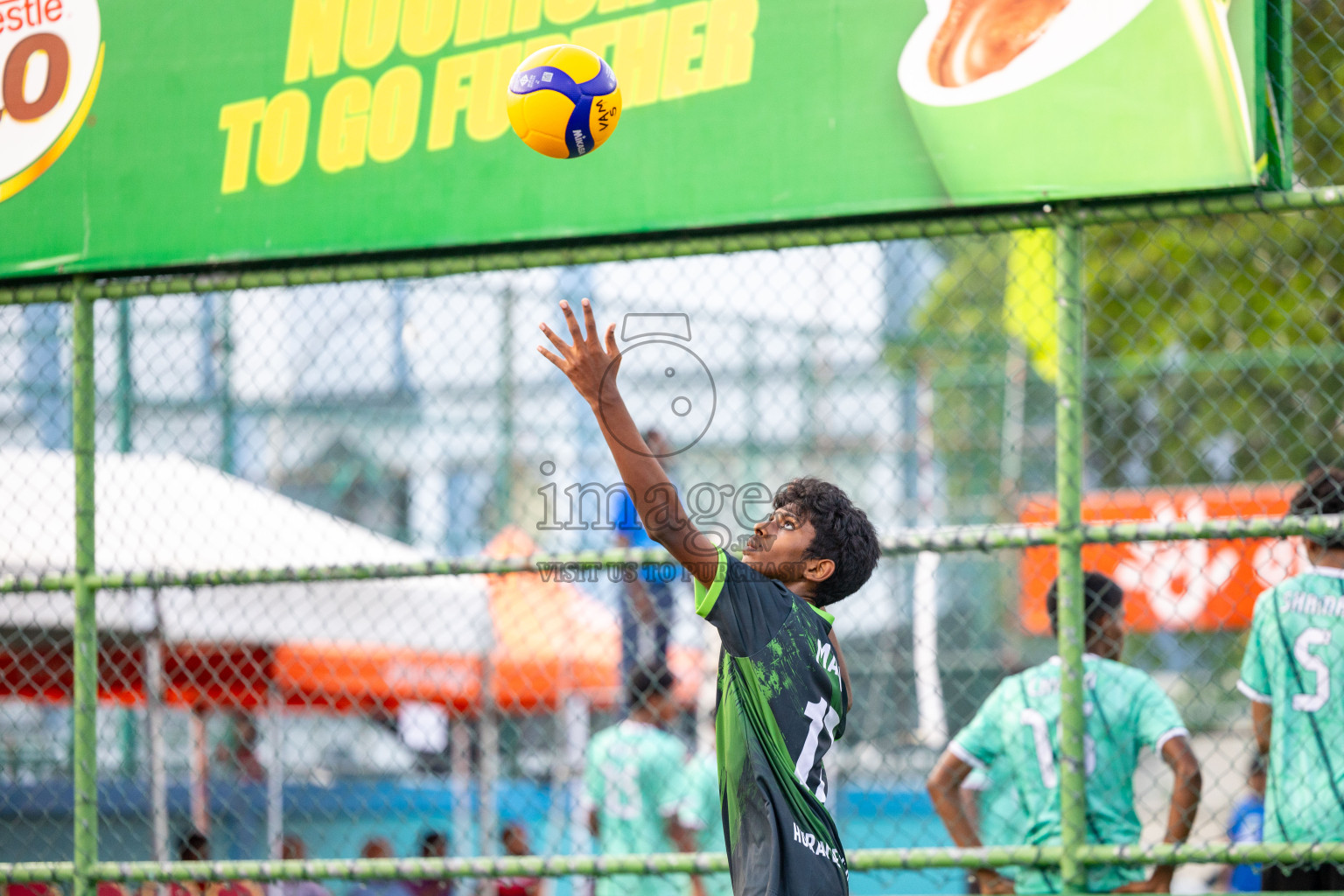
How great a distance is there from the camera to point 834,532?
329cm

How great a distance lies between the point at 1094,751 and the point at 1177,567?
574cm

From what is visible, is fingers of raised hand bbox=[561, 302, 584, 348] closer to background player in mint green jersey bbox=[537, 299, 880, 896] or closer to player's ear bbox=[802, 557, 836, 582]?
background player in mint green jersey bbox=[537, 299, 880, 896]

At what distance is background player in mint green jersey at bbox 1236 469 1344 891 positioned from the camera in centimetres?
436

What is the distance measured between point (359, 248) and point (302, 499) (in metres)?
11.0

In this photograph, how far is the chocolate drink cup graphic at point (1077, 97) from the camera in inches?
163

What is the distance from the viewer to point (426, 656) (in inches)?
363

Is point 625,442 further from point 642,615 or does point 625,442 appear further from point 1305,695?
point 642,615

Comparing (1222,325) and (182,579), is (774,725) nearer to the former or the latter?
(182,579)

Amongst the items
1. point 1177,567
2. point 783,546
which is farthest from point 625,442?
point 1177,567

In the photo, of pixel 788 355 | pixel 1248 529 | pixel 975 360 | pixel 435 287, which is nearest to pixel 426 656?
pixel 435 287

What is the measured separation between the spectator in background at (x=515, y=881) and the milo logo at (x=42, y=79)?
15.4 ft

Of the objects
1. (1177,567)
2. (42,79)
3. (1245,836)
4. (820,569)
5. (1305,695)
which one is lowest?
(1245,836)

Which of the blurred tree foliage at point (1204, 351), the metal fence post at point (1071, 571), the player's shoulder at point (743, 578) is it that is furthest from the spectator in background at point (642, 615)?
the blurred tree foliage at point (1204, 351)

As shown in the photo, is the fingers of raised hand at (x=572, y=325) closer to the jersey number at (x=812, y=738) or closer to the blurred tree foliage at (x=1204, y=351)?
the jersey number at (x=812, y=738)
